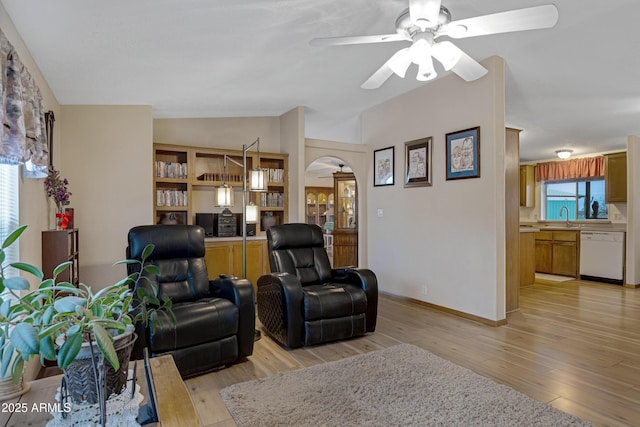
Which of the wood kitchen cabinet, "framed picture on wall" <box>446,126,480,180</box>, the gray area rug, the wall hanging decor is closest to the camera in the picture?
the wall hanging decor

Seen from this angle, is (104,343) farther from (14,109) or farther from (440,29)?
(440,29)

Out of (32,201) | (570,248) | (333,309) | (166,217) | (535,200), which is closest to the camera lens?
(32,201)

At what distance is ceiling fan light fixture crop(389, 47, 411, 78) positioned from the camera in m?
2.34

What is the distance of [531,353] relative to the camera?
3086 mm

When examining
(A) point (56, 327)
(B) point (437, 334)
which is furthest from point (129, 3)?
(B) point (437, 334)

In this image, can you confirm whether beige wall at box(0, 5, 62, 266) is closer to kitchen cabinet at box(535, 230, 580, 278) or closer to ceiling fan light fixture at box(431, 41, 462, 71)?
ceiling fan light fixture at box(431, 41, 462, 71)

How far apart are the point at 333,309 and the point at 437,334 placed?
1130 millimetres

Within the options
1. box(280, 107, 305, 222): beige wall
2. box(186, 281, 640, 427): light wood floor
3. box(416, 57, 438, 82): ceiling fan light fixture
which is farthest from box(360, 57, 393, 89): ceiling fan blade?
box(280, 107, 305, 222): beige wall

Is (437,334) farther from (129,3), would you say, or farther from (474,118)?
(129,3)

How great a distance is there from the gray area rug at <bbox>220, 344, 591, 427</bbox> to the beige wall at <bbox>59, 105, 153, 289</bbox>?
2.58 m

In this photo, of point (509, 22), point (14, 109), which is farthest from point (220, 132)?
point (509, 22)

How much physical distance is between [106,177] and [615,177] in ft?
26.3

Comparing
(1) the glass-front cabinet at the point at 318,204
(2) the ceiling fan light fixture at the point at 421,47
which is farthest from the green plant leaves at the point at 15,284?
(1) the glass-front cabinet at the point at 318,204

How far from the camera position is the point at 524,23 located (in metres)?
1.96
